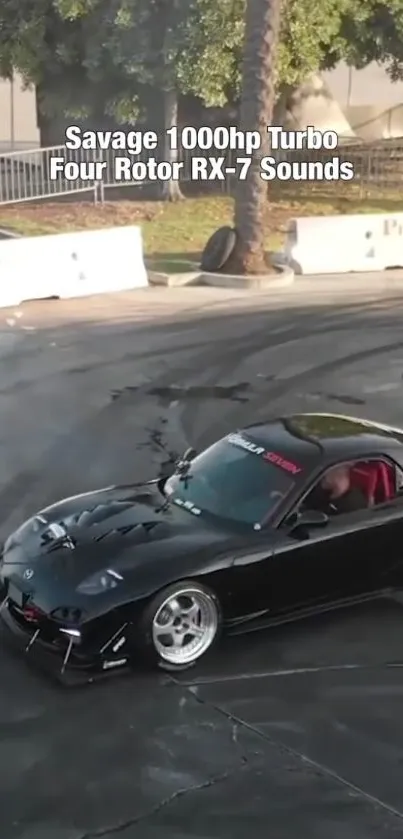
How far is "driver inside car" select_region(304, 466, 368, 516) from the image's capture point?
28.1 feet

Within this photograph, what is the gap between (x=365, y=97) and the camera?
52.2 meters

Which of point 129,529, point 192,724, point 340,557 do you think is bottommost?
point 192,724

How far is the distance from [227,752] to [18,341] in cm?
1154

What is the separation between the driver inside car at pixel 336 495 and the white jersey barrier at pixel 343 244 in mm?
16093

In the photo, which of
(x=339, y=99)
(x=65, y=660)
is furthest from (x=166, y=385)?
(x=339, y=99)

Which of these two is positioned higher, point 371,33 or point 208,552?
point 371,33

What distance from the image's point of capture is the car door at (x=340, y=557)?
836 centimetres

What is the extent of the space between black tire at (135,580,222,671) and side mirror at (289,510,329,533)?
814 mm

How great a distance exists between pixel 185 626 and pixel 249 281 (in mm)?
15438

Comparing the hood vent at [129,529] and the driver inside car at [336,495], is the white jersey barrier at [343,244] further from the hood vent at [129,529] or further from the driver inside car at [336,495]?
the hood vent at [129,529]

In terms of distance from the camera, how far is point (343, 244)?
25.0 m

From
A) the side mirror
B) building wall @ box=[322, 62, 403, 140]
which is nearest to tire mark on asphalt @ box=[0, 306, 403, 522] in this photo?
the side mirror

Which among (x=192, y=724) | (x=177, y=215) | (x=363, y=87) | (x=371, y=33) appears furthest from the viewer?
(x=363, y=87)

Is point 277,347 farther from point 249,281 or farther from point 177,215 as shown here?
point 177,215
